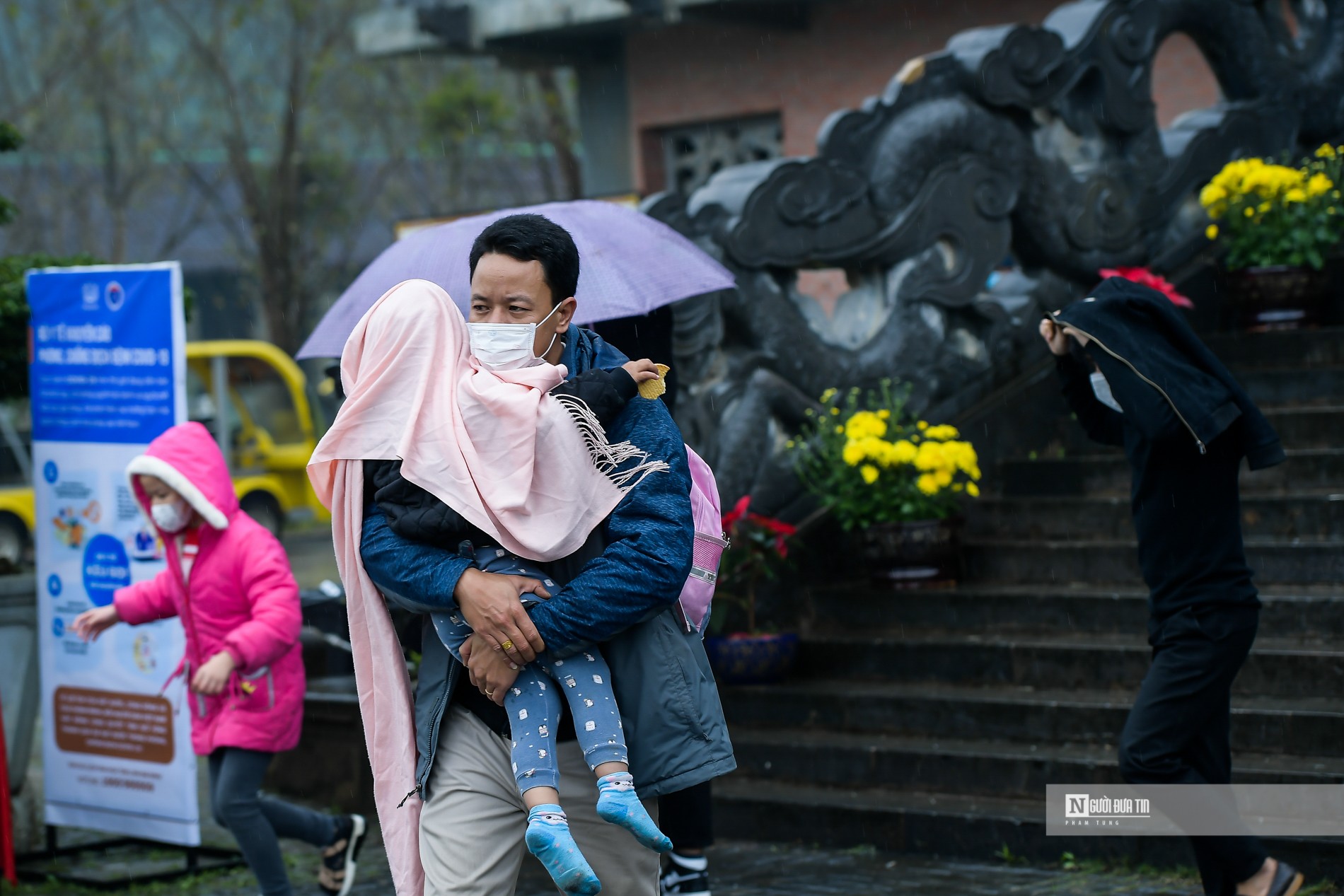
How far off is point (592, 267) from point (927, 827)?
2.58m

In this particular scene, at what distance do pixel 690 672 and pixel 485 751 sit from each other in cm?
44

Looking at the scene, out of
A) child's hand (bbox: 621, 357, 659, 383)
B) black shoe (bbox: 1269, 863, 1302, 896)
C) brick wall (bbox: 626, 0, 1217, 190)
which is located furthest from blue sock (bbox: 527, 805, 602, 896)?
brick wall (bbox: 626, 0, 1217, 190)

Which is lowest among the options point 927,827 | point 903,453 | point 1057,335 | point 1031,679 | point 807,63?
point 927,827

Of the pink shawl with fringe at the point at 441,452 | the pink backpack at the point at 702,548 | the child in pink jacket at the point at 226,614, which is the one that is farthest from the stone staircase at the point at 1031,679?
the pink shawl with fringe at the point at 441,452

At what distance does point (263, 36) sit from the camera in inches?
951

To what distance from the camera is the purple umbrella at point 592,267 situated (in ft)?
19.7

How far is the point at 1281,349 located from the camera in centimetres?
876

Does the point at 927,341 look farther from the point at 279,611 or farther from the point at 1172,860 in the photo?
the point at 279,611

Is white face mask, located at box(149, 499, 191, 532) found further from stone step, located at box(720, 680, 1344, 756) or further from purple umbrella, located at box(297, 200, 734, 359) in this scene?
stone step, located at box(720, 680, 1344, 756)

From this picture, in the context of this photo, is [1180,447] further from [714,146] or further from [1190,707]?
[714,146]

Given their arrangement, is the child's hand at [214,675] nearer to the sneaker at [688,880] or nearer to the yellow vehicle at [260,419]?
the sneaker at [688,880]

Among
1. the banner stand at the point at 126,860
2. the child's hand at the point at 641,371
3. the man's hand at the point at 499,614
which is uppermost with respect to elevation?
the child's hand at the point at 641,371

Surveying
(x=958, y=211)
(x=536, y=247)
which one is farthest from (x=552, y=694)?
(x=958, y=211)

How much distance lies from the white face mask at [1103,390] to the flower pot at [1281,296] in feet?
13.7
